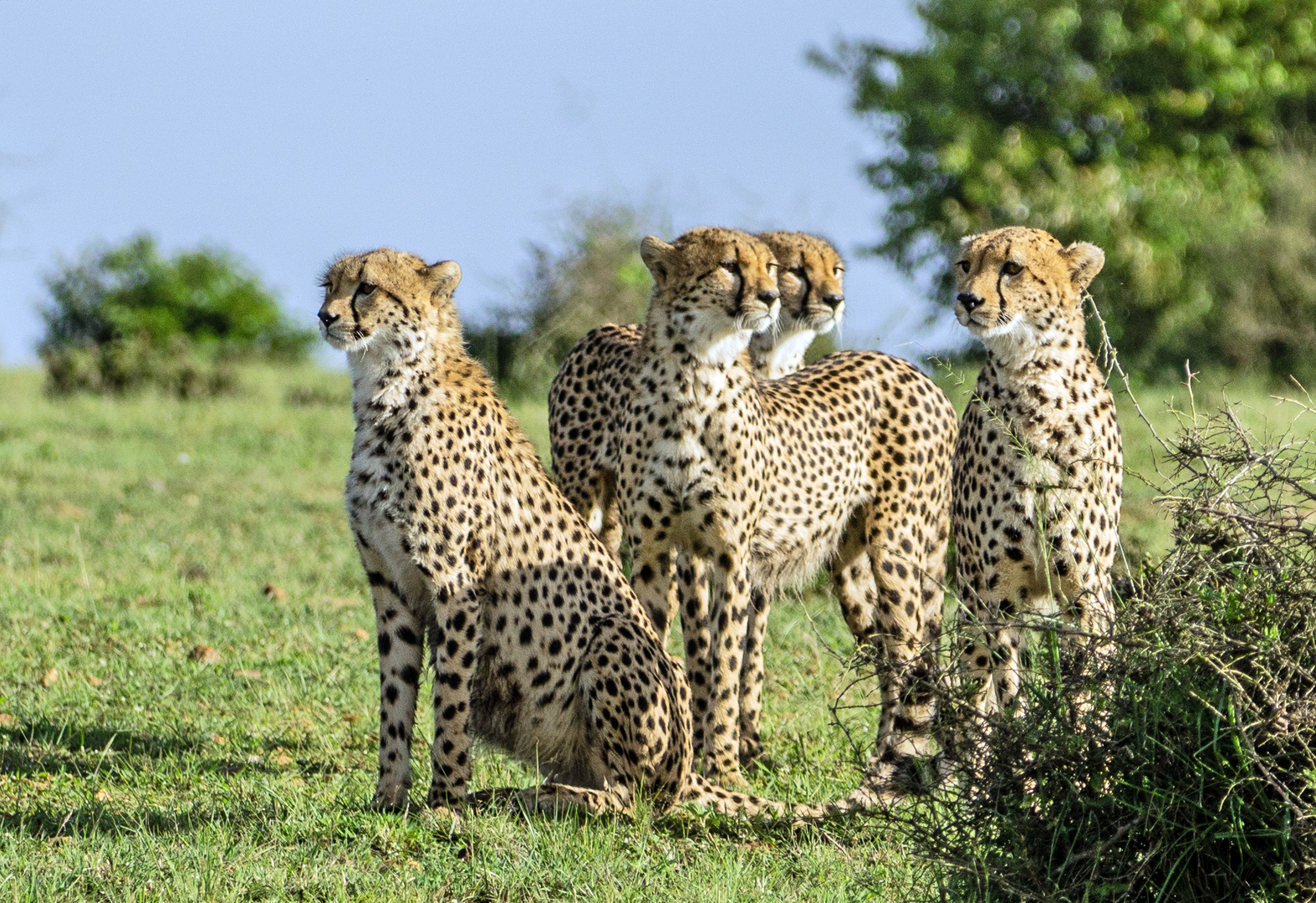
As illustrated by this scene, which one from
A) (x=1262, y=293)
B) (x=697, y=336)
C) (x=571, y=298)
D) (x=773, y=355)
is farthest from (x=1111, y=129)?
(x=697, y=336)

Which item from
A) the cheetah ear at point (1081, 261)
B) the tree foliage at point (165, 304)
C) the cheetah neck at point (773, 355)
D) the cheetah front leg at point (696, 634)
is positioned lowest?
the cheetah front leg at point (696, 634)

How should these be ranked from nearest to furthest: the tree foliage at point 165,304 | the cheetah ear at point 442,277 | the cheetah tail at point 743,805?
the cheetah tail at point 743,805, the cheetah ear at point 442,277, the tree foliage at point 165,304

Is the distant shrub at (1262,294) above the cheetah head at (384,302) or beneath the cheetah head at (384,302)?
above

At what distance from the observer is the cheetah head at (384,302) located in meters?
4.20

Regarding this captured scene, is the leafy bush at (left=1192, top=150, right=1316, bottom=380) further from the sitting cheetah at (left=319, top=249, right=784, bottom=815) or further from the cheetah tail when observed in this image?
the sitting cheetah at (left=319, top=249, right=784, bottom=815)

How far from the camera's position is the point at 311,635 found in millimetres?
6383

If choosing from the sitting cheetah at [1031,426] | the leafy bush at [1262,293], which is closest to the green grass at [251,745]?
the sitting cheetah at [1031,426]

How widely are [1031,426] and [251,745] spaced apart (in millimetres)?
2645

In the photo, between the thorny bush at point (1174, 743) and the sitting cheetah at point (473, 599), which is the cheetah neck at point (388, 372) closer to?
the sitting cheetah at point (473, 599)

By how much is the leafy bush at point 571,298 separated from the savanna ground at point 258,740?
317 centimetres

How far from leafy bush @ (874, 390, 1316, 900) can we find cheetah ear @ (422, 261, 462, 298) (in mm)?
1913

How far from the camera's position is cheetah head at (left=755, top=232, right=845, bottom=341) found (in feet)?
17.7

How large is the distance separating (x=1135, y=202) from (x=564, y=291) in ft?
31.4

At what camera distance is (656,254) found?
495 cm
